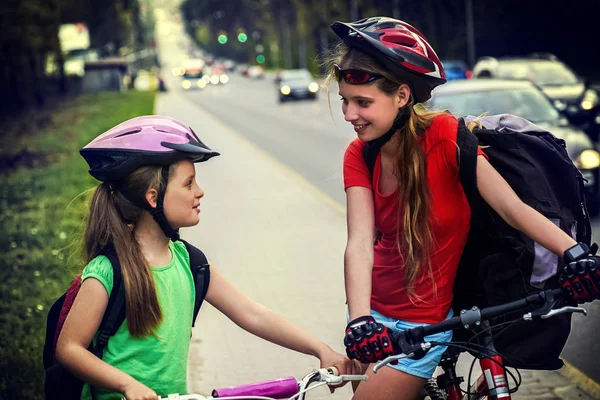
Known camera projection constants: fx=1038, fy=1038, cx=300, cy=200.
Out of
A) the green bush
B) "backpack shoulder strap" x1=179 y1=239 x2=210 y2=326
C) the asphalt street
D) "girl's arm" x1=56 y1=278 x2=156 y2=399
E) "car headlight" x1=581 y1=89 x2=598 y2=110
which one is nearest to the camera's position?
"girl's arm" x1=56 y1=278 x2=156 y2=399

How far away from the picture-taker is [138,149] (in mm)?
3148

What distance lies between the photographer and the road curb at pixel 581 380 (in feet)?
19.3

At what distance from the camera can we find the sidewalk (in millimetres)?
6535

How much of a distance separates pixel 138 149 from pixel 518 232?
3.93 ft

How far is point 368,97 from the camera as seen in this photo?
318 centimetres

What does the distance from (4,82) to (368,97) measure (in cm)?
5213

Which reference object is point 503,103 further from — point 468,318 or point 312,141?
point 312,141

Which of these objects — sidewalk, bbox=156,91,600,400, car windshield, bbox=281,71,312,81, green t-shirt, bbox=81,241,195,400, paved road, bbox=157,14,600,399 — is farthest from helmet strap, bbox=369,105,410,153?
car windshield, bbox=281,71,312,81

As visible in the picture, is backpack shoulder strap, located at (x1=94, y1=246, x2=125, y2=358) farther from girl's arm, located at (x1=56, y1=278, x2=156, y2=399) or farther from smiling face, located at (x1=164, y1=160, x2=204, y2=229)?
smiling face, located at (x1=164, y1=160, x2=204, y2=229)

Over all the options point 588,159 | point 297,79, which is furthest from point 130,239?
point 297,79

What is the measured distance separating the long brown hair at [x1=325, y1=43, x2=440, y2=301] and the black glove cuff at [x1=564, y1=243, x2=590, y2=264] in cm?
45

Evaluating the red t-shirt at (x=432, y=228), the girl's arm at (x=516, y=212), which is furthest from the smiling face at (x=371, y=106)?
the girl's arm at (x=516, y=212)

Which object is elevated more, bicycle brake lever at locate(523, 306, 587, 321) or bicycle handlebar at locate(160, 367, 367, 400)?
bicycle brake lever at locate(523, 306, 587, 321)

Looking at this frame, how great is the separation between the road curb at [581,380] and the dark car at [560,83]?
1186 centimetres
